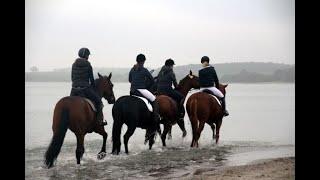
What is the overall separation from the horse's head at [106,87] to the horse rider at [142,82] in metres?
0.24

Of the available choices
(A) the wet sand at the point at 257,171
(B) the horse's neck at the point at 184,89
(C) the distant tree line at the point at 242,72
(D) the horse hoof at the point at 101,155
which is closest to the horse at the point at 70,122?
(D) the horse hoof at the point at 101,155

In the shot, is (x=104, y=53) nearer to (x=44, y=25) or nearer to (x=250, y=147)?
(x=44, y=25)

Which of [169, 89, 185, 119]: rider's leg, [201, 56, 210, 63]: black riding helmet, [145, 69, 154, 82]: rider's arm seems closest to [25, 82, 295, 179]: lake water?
[169, 89, 185, 119]: rider's leg

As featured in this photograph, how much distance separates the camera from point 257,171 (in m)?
4.95

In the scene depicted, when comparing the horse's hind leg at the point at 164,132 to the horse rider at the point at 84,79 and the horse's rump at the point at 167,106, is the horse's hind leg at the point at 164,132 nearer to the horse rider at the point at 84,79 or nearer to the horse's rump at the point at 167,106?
the horse's rump at the point at 167,106

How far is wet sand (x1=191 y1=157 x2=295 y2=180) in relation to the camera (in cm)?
482

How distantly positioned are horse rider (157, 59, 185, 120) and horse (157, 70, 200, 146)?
0.14 ft

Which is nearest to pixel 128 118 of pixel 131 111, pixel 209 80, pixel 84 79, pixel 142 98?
pixel 131 111

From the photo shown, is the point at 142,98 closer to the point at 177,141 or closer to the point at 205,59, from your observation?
the point at 177,141

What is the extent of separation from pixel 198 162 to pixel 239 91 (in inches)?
36.7

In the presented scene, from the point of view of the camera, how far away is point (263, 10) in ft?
16.6

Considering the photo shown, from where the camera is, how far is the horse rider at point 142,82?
4996 millimetres

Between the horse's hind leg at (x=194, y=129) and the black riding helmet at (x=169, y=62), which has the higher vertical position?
the black riding helmet at (x=169, y=62)

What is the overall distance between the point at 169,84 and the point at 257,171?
137 centimetres
